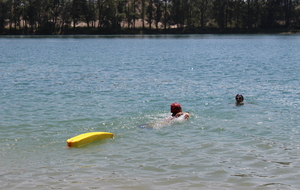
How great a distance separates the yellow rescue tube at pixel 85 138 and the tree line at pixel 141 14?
141 metres

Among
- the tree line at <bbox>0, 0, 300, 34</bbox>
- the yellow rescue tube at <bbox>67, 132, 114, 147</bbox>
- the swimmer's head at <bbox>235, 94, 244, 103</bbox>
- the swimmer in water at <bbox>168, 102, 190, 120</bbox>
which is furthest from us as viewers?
the tree line at <bbox>0, 0, 300, 34</bbox>

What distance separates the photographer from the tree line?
5960 inches

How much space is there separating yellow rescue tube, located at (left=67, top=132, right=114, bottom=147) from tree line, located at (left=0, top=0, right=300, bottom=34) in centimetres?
14124

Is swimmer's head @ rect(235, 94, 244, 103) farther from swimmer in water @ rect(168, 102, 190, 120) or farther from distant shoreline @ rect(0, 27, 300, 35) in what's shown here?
distant shoreline @ rect(0, 27, 300, 35)

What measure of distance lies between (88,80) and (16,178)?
20.2 meters

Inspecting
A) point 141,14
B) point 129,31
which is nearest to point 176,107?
point 129,31

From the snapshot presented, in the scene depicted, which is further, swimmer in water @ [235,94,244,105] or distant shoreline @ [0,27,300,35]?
distant shoreline @ [0,27,300,35]

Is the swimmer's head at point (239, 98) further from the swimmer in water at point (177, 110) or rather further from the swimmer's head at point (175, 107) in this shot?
the swimmer's head at point (175, 107)

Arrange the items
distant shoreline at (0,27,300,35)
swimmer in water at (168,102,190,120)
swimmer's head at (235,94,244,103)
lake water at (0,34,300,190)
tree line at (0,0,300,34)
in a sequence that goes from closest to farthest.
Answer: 1. lake water at (0,34,300,190)
2. swimmer in water at (168,102,190,120)
3. swimmer's head at (235,94,244,103)
4. tree line at (0,0,300,34)
5. distant shoreline at (0,27,300,35)

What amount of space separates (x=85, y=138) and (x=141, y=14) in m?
148

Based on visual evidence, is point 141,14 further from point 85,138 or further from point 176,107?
point 85,138

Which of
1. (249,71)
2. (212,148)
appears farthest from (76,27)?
(212,148)

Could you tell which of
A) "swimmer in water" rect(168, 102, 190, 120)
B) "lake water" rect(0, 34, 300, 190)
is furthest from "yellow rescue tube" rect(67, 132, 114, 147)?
"swimmer in water" rect(168, 102, 190, 120)

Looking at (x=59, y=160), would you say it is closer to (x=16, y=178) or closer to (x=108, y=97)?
(x=16, y=178)
